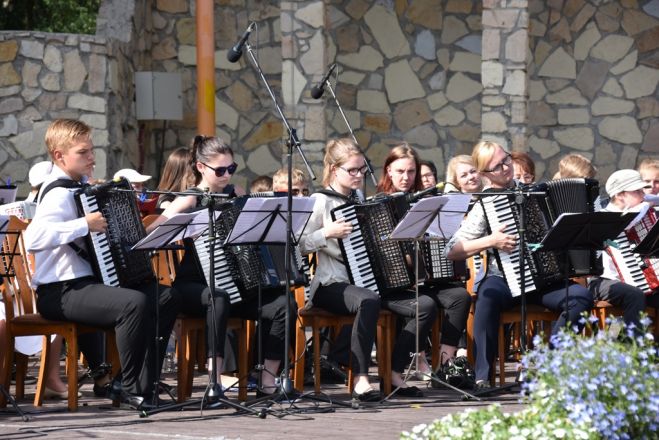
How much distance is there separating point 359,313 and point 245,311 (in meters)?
0.74

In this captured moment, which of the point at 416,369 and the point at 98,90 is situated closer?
the point at 416,369

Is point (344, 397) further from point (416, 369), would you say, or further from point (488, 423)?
point (488, 423)

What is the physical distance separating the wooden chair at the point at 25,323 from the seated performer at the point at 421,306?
1.87m

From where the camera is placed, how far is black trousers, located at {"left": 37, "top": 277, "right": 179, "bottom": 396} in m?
7.69

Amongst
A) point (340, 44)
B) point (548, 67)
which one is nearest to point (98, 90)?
point (340, 44)

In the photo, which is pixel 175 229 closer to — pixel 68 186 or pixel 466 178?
pixel 68 186

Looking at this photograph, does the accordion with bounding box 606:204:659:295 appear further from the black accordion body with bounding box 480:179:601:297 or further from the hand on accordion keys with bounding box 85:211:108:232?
the hand on accordion keys with bounding box 85:211:108:232

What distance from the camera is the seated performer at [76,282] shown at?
7.63 metres

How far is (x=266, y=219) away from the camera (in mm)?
7727

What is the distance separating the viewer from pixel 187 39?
15.3 metres

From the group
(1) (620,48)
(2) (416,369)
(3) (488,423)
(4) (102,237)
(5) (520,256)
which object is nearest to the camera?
(3) (488,423)

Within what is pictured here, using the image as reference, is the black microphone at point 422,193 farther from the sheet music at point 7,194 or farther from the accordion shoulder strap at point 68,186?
the sheet music at point 7,194

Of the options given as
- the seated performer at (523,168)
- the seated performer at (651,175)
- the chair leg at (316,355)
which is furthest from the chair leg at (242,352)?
the seated performer at (651,175)

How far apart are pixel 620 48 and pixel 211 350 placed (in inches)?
346
